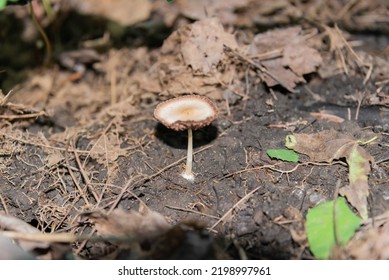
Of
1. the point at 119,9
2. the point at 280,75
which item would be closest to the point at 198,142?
the point at 280,75

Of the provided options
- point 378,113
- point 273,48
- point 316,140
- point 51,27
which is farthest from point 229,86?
point 51,27

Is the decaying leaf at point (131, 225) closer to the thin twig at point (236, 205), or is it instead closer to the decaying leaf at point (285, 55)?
the thin twig at point (236, 205)

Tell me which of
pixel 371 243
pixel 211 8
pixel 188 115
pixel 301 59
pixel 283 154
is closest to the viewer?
pixel 371 243

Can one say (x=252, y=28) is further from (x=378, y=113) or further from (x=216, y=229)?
(x=216, y=229)

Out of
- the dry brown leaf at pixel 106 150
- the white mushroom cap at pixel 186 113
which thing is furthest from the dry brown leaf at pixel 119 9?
the white mushroom cap at pixel 186 113

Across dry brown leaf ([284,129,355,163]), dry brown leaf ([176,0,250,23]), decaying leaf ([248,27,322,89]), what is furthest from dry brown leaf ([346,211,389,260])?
dry brown leaf ([176,0,250,23])

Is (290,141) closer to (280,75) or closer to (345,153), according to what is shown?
(345,153)

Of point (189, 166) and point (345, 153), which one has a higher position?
point (345, 153)
